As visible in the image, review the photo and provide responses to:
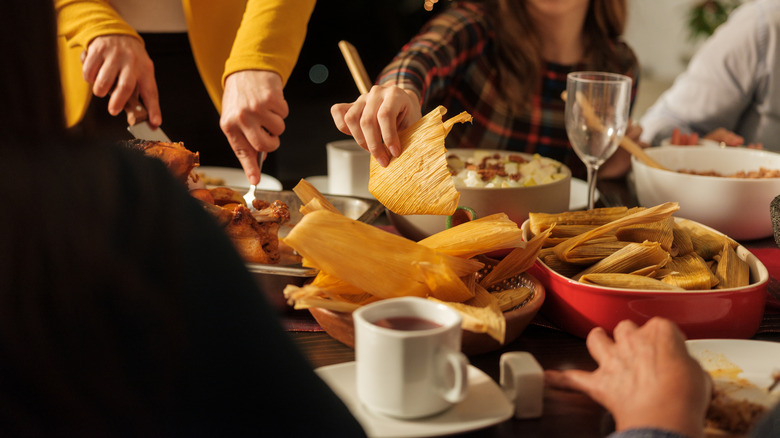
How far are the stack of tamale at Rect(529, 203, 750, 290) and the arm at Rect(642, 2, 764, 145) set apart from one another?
1485mm

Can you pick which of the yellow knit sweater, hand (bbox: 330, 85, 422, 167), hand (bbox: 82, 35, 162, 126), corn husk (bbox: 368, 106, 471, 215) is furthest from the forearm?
corn husk (bbox: 368, 106, 471, 215)

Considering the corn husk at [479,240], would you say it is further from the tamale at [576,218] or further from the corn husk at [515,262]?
the tamale at [576,218]

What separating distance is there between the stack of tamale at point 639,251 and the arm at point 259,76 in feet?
1.98

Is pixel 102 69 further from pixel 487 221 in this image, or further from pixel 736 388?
pixel 736 388

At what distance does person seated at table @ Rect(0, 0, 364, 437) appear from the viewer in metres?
0.38

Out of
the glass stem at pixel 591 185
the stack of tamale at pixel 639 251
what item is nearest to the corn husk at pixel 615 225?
the stack of tamale at pixel 639 251

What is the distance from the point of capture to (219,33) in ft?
5.41

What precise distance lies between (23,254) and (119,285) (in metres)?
0.06

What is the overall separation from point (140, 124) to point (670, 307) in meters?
1.04

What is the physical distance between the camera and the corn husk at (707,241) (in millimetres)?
960

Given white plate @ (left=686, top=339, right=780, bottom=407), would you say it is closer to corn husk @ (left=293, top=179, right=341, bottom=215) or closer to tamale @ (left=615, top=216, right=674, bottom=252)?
tamale @ (left=615, top=216, right=674, bottom=252)

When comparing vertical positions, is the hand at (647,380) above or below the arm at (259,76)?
below

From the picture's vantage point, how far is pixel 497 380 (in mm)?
760

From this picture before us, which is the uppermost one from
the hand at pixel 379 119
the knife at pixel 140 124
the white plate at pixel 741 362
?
the hand at pixel 379 119
